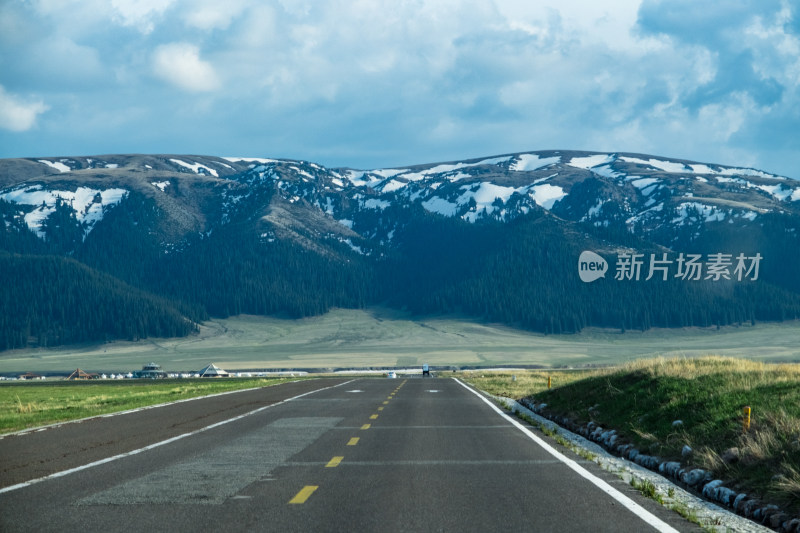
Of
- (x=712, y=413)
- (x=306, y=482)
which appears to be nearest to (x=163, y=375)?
(x=712, y=413)

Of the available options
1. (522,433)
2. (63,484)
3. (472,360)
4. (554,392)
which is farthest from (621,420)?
(472,360)

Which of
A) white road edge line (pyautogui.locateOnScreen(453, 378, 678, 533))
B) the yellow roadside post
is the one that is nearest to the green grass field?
white road edge line (pyautogui.locateOnScreen(453, 378, 678, 533))

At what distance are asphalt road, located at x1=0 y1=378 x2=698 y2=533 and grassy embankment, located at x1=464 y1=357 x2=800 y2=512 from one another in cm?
177

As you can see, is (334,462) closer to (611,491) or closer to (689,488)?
(611,491)

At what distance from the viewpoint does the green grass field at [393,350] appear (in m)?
138

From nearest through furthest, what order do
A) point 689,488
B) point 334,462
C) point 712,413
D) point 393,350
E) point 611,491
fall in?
point 611,491 < point 689,488 < point 334,462 < point 712,413 < point 393,350

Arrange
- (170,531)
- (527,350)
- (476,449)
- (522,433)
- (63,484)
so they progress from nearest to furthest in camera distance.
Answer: (170,531) → (63,484) → (476,449) → (522,433) → (527,350)

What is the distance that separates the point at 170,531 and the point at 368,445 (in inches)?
324

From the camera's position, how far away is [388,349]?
165 m

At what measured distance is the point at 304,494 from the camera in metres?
10.4

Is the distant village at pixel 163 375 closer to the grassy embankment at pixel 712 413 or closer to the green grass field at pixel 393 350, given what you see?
the green grass field at pixel 393 350

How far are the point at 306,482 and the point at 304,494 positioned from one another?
40.4 inches

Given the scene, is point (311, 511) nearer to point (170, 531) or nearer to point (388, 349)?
point (170, 531)

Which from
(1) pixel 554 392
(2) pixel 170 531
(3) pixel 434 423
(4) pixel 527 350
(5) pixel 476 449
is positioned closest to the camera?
(2) pixel 170 531
